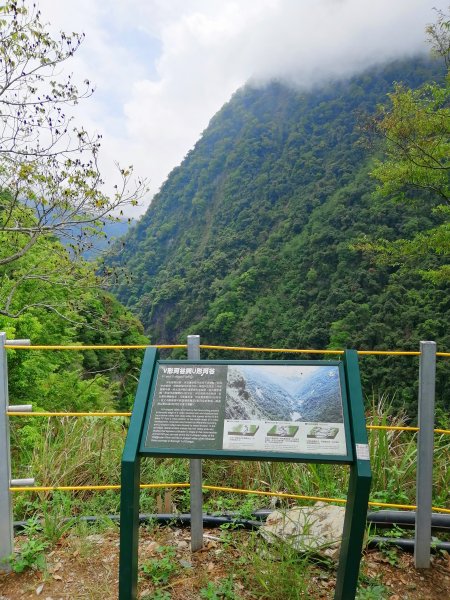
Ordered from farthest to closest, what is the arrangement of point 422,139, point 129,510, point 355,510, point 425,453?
point 422,139 → point 425,453 → point 129,510 → point 355,510

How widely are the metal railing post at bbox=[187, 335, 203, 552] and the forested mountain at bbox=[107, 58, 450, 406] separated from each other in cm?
514

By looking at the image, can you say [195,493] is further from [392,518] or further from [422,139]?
[422,139]

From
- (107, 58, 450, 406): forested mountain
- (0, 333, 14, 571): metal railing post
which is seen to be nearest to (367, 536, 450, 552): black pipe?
(0, 333, 14, 571): metal railing post

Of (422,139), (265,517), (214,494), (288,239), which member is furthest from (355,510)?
(288,239)

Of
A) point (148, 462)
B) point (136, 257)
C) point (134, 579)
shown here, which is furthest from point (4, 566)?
point (136, 257)

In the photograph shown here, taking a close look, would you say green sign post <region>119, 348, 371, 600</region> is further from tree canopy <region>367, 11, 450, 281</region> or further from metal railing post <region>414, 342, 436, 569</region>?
tree canopy <region>367, 11, 450, 281</region>

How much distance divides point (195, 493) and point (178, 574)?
38 cm

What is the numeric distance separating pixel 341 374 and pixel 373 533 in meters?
1.26

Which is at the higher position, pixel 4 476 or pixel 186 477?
pixel 4 476

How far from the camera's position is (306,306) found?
135 feet

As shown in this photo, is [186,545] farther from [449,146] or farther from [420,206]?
[420,206]

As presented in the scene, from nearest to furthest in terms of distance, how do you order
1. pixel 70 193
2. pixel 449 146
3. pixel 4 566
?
pixel 4 566, pixel 70 193, pixel 449 146

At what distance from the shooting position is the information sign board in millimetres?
1804

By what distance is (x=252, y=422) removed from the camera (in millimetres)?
1887
